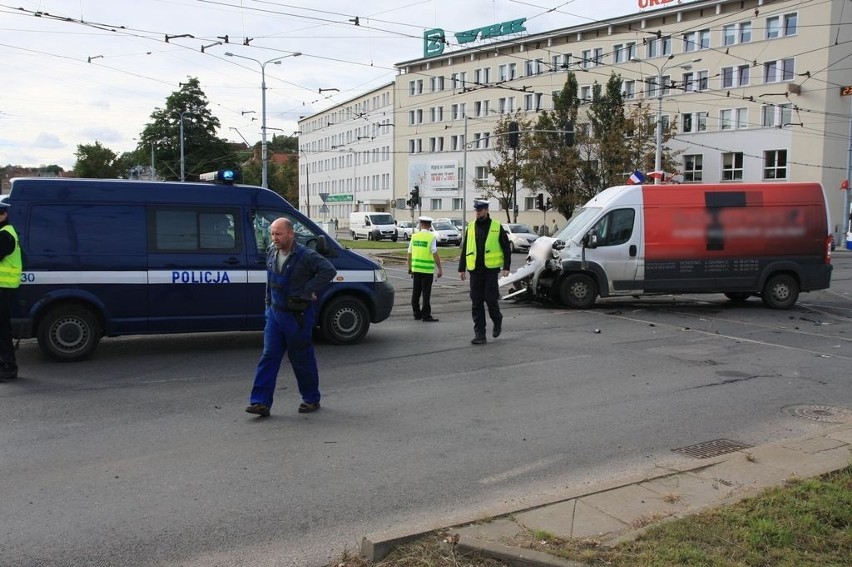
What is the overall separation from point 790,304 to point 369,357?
9.27 metres

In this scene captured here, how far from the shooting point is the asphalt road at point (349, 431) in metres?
4.30

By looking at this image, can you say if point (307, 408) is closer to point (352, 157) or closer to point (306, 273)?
point (306, 273)

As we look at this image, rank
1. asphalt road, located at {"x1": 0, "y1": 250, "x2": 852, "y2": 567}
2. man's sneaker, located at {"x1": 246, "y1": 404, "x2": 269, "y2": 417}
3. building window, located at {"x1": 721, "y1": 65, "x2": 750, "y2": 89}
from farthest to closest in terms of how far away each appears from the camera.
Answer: building window, located at {"x1": 721, "y1": 65, "x2": 750, "y2": 89} < man's sneaker, located at {"x1": 246, "y1": 404, "x2": 269, "y2": 417} < asphalt road, located at {"x1": 0, "y1": 250, "x2": 852, "y2": 567}

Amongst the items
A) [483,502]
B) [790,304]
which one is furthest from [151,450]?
[790,304]

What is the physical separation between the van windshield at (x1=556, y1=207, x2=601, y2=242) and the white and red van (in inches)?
1.2

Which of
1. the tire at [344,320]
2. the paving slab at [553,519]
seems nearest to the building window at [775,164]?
the tire at [344,320]

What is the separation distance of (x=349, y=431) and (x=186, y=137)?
226 feet

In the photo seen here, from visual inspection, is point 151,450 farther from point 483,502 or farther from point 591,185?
point 591,185

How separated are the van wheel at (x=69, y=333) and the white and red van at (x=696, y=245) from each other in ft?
24.8

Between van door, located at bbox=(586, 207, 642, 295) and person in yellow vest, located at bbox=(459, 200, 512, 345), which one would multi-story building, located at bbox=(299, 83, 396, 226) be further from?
person in yellow vest, located at bbox=(459, 200, 512, 345)

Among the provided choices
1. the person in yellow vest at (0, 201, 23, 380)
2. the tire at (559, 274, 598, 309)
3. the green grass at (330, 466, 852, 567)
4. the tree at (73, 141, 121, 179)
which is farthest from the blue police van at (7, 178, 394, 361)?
the tree at (73, 141, 121, 179)

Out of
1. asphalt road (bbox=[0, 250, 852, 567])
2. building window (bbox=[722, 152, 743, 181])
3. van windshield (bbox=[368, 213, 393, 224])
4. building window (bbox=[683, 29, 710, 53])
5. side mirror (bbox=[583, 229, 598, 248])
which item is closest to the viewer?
asphalt road (bbox=[0, 250, 852, 567])

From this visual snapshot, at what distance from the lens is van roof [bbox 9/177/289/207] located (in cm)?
871

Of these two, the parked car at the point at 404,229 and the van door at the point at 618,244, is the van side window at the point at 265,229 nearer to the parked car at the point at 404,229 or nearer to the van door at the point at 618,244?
the van door at the point at 618,244
